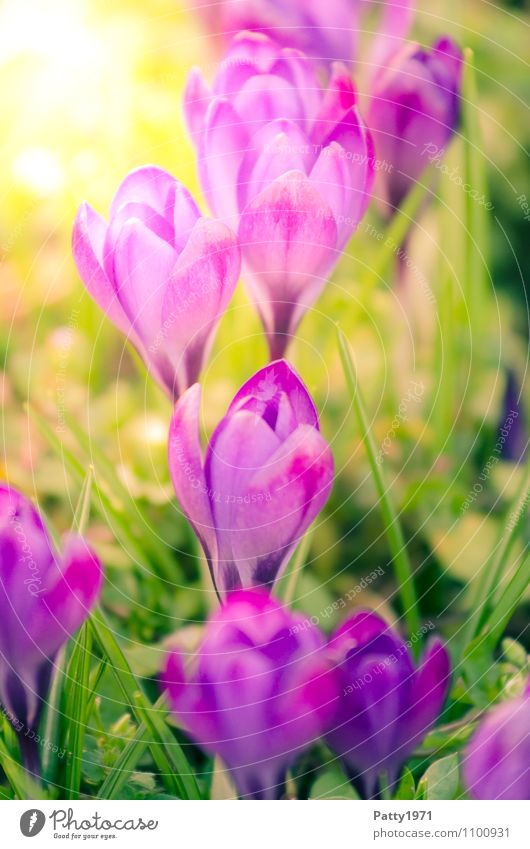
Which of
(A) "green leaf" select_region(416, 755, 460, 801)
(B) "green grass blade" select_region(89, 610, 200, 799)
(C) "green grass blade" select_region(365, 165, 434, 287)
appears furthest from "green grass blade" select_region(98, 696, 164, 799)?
(C) "green grass blade" select_region(365, 165, 434, 287)

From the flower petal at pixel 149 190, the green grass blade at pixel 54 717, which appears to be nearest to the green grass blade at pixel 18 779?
the green grass blade at pixel 54 717

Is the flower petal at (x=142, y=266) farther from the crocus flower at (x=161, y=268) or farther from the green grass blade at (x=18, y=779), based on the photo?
the green grass blade at (x=18, y=779)

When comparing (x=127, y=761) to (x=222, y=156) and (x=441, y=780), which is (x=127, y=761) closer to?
(x=441, y=780)

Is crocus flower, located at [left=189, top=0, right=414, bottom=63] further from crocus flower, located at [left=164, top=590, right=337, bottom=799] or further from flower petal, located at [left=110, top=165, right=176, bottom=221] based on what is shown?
crocus flower, located at [left=164, top=590, right=337, bottom=799]

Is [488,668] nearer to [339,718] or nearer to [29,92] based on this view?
[339,718]
